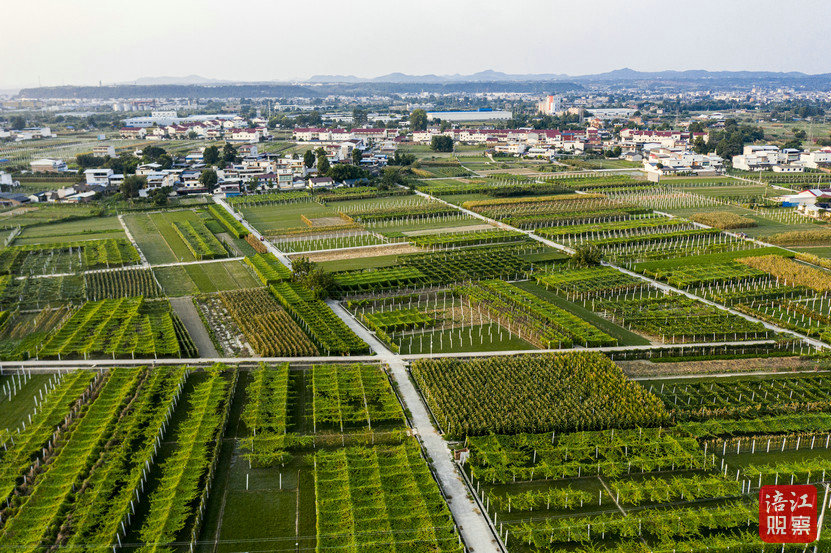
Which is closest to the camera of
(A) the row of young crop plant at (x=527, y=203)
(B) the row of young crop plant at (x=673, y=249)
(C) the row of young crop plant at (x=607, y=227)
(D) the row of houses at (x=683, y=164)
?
(B) the row of young crop plant at (x=673, y=249)

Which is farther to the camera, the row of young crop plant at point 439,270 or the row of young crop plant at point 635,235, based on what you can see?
the row of young crop plant at point 635,235

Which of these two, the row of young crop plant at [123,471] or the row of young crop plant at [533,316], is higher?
the row of young crop plant at [533,316]

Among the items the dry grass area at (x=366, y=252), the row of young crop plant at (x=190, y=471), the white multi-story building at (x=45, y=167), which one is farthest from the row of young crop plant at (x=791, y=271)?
the white multi-story building at (x=45, y=167)

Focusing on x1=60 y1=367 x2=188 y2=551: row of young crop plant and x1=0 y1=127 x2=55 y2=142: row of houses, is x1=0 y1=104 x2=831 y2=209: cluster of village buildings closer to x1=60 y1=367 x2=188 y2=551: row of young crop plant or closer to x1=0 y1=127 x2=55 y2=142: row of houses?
x1=0 y1=127 x2=55 y2=142: row of houses

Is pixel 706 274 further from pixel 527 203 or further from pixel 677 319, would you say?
pixel 527 203

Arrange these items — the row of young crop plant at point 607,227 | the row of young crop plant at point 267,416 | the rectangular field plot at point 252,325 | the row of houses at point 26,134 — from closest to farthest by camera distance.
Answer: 1. the row of young crop plant at point 267,416
2. the rectangular field plot at point 252,325
3. the row of young crop plant at point 607,227
4. the row of houses at point 26,134

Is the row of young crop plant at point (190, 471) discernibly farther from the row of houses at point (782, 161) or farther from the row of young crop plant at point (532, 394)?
the row of houses at point (782, 161)

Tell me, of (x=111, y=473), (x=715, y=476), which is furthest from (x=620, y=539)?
(x=111, y=473)
